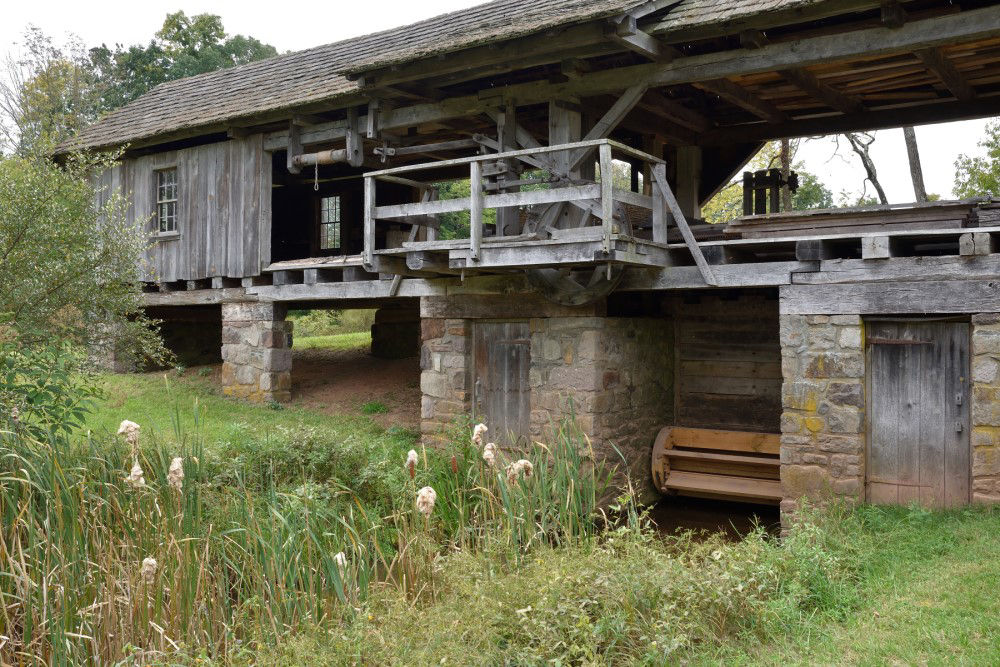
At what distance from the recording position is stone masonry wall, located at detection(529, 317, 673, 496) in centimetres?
973

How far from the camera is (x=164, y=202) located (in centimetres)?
1507

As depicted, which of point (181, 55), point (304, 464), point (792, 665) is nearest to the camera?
point (792, 665)

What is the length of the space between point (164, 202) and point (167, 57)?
54.2ft

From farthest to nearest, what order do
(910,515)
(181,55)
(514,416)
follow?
(181,55) < (514,416) < (910,515)

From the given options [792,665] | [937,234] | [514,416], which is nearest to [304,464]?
[514,416]

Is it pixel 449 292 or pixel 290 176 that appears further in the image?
pixel 290 176

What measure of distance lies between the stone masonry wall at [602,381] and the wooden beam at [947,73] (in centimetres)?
406

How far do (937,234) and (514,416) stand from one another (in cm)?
510

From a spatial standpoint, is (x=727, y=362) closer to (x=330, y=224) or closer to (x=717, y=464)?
(x=717, y=464)

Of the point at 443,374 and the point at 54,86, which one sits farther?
the point at 54,86

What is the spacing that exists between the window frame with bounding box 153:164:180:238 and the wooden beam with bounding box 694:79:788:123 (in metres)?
9.05

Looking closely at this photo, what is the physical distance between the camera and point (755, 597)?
5578 millimetres

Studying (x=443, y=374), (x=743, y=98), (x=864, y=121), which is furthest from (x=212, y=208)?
(x=864, y=121)

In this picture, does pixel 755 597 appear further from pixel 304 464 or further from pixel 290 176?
Answer: pixel 290 176
